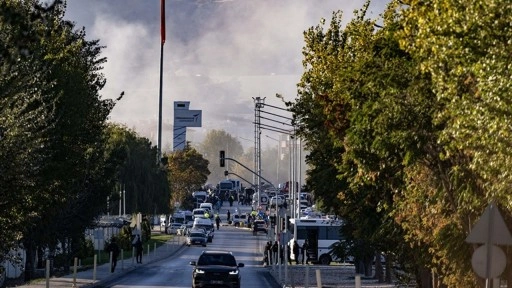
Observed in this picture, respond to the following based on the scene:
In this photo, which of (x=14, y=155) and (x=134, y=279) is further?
(x=134, y=279)

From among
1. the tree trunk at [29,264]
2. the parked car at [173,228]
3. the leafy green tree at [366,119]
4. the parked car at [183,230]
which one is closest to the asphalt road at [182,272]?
the tree trunk at [29,264]

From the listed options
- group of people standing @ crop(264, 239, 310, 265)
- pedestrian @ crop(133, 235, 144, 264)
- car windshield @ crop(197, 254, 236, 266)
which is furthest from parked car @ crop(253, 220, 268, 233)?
car windshield @ crop(197, 254, 236, 266)

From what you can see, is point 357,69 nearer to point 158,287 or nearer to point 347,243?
point 347,243

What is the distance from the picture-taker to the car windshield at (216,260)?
45.6 meters

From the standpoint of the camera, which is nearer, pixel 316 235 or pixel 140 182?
pixel 316 235

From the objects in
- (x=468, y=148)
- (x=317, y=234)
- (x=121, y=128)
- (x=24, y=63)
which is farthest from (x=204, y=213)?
(x=468, y=148)

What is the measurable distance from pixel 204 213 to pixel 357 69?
13060 cm

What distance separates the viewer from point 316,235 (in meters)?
88.2

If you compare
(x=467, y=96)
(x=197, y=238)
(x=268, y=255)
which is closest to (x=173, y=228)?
(x=197, y=238)

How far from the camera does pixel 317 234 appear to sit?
88.2 meters

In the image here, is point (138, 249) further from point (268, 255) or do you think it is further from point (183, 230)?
point (183, 230)

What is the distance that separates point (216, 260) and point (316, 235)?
42.8 metres

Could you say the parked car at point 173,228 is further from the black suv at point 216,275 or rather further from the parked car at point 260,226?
the black suv at point 216,275

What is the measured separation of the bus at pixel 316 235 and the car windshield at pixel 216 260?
39.8 meters
